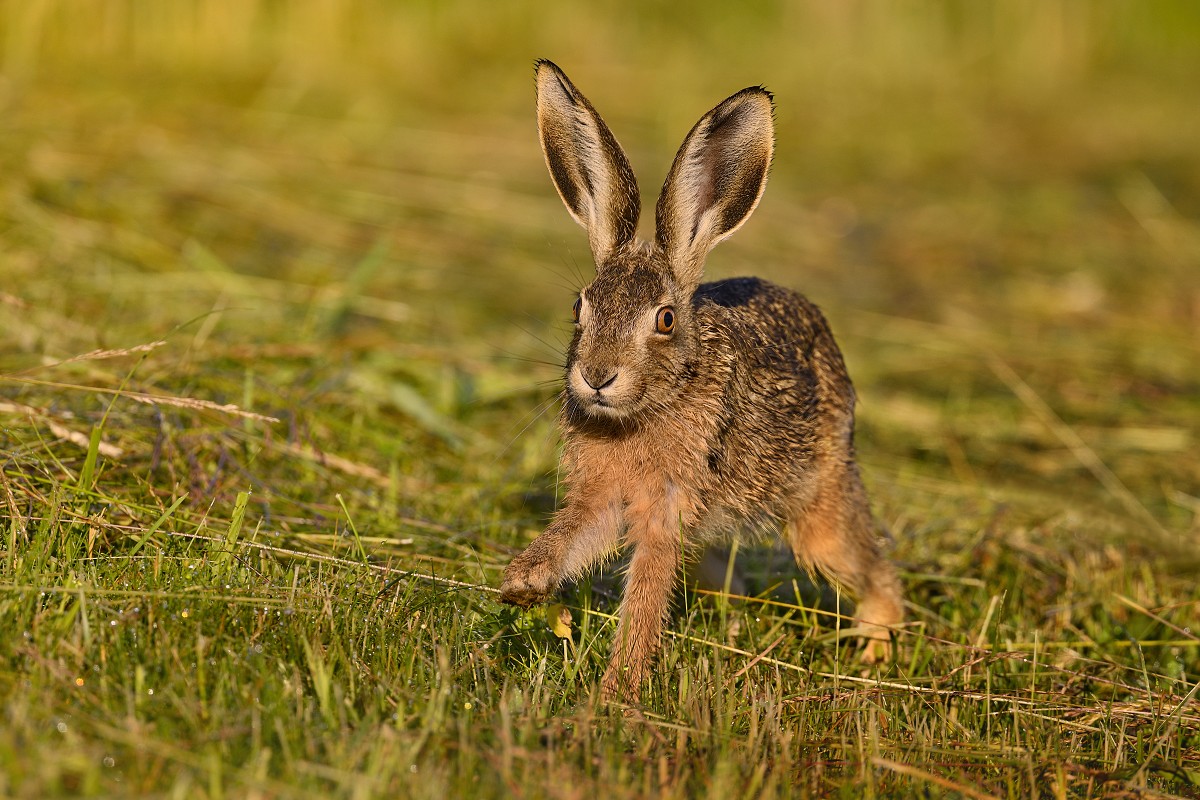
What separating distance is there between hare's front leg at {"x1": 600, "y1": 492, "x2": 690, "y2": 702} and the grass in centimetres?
7

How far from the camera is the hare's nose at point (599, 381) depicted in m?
3.64

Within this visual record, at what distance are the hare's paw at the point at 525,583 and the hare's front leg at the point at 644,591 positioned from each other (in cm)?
26

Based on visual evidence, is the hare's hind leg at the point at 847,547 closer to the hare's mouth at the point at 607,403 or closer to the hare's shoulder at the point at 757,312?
the hare's shoulder at the point at 757,312

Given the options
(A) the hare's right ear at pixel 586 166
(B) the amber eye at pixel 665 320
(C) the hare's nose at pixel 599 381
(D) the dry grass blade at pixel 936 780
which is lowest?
(D) the dry grass blade at pixel 936 780

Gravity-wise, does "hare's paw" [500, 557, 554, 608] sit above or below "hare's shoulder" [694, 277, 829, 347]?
below

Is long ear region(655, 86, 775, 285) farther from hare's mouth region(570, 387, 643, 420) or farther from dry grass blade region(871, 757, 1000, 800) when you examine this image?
dry grass blade region(871, 757, 1000, 800)

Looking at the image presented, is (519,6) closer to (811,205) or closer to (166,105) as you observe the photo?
(811,205)

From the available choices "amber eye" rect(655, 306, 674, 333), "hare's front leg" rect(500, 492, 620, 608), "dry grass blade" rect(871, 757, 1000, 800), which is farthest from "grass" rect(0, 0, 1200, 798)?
"amber eye" rect(655, 306, 674, 333)

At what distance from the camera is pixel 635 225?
4.14 m

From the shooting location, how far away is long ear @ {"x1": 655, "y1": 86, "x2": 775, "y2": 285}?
393 cm

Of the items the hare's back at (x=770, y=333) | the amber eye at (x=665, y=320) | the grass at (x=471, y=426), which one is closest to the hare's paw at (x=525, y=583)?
the grass at (x=471, y=426)

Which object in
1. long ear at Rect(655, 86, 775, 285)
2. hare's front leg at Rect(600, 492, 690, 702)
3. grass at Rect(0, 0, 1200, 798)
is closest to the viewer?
grass at Rect(0, 0, 1200, 798)

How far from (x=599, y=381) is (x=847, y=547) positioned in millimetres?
1341

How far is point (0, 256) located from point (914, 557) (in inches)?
158
